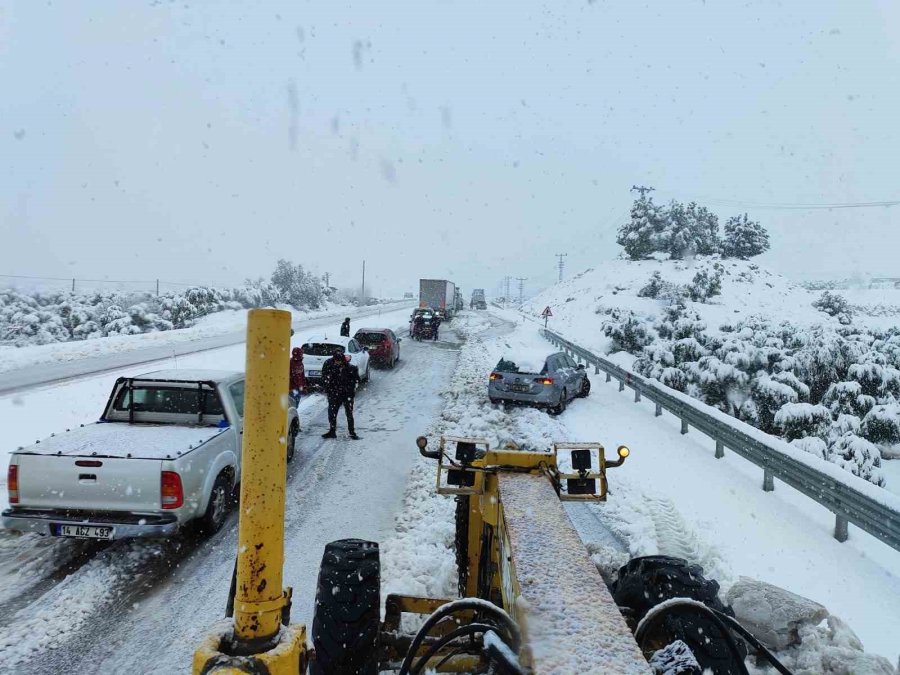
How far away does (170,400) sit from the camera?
6.55 meters

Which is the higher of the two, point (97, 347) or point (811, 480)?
point (811, 480)

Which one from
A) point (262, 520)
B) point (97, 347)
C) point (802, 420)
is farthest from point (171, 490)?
point (97, 347)

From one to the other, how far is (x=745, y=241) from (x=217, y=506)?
6954cm

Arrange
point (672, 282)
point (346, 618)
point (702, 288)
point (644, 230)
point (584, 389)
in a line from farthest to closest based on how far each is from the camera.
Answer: point (644, 230)
point (672, 282)
point (702, 288)
point (584, 389)
point (346, 618)

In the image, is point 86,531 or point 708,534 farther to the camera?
point 708,534

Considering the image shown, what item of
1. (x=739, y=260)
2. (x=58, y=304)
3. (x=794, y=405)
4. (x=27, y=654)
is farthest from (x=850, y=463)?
(x=739, y=260)

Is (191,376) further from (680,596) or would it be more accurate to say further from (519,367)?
(519,367)

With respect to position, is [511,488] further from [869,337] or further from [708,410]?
[869,337]

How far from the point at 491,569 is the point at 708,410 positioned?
7834mm

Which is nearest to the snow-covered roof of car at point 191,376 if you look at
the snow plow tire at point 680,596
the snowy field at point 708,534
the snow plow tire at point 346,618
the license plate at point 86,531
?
the license plate at point 86,531

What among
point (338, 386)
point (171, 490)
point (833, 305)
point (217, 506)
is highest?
point (833, 305)

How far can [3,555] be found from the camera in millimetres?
5340

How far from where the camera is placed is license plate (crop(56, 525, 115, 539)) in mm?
4949

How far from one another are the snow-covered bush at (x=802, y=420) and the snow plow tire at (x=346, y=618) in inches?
493
